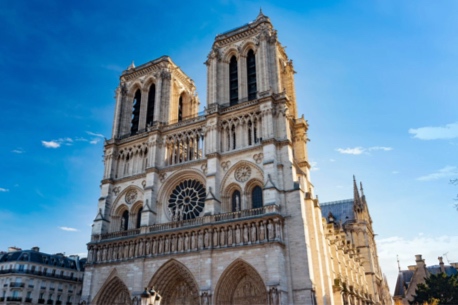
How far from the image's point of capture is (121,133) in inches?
1368

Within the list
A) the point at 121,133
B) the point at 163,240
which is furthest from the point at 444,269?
the point at 121,133

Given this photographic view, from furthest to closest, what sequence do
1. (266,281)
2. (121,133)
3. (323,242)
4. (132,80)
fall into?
(132,80) → (121,133) → (323,242) → (266,281)

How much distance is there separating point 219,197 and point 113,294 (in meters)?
10.1

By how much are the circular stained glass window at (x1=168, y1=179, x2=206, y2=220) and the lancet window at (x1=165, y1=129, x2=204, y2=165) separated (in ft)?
6.38

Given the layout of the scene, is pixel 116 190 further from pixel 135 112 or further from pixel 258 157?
pixel 258 157

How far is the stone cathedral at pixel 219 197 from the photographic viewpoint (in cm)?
2392

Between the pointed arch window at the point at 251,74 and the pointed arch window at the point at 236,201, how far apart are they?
7576 mm

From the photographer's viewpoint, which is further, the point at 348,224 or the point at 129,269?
the point at 348,224

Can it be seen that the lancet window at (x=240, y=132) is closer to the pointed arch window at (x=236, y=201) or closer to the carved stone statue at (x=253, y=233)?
the pointed arch window at (x=236, y=201)

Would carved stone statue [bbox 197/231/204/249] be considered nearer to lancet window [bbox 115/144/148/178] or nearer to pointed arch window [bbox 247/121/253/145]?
pointed arch window [bbox 247/121/253/145]

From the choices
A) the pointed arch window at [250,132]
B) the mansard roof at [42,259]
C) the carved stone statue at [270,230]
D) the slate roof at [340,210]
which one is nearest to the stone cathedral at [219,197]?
the carved stone statue at [270,230]

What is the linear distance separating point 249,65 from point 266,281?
17.2 meters

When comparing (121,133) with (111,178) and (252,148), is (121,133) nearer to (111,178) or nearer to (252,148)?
(111,178)

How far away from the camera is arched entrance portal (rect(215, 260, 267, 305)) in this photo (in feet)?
77.2
